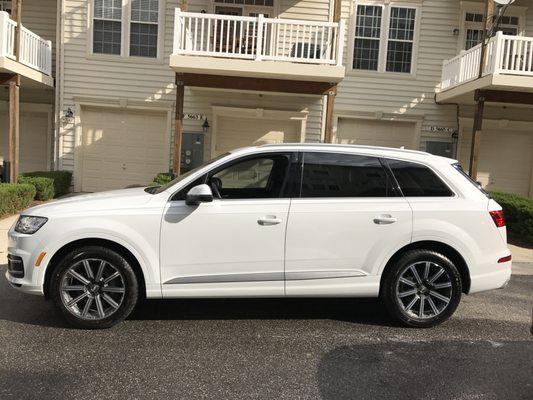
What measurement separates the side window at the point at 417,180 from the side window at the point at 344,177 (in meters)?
0.12

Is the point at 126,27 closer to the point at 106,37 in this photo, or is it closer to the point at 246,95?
the point at 106,37

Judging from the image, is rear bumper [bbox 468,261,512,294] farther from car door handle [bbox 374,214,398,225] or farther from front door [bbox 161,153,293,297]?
front door [bbox 161,153,293,297]

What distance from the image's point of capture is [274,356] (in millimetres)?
4188

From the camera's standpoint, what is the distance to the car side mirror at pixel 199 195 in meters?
4.54

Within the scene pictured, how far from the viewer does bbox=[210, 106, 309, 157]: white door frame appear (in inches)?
559

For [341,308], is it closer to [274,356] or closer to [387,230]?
[387,230]

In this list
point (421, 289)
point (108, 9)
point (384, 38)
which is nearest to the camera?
point (421, 289)

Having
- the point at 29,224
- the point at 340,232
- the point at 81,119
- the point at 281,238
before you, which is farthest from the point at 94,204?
the point at 81,119

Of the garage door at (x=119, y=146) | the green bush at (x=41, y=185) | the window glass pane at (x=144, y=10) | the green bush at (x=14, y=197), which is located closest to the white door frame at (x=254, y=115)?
the garage door at (x=119, y=146)

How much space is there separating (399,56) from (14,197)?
10.7 m

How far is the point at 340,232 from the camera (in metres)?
4.74

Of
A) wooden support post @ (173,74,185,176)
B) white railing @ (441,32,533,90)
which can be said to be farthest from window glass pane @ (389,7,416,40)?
wooden support post @ (173,74,185,176)

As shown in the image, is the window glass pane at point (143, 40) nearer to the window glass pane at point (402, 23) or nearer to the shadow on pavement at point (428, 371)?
the window glass pane at point (402, 23)

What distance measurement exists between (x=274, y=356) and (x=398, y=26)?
12.6 m
